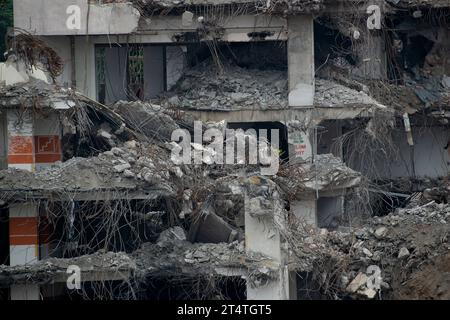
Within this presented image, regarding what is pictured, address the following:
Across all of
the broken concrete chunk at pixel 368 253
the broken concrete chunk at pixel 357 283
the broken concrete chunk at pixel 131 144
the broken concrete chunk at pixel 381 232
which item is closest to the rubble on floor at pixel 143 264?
the broken concrete chunk at pixel 131 144

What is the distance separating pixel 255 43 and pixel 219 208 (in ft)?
20.2

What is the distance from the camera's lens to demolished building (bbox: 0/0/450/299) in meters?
24.2

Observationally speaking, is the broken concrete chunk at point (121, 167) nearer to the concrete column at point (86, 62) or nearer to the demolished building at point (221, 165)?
the demolished building at point (221, 165)

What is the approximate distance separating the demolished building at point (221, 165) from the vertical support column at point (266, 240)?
26 millimetres

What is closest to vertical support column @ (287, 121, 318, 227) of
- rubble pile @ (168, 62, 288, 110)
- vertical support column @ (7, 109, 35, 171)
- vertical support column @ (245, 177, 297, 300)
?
rubble pile @ (168, 62, 288, 110)

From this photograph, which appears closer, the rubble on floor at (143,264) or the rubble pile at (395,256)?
the rubble on floor at (143,264)

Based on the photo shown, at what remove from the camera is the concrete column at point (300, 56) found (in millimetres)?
28734

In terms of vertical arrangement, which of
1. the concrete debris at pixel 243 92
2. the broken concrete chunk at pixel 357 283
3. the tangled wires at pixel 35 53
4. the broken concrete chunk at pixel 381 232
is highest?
the tangled wires at pixel 35 53

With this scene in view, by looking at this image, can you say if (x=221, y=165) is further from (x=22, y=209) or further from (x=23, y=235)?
(x=23, y=235)

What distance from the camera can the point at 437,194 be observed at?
28016 millimetres
